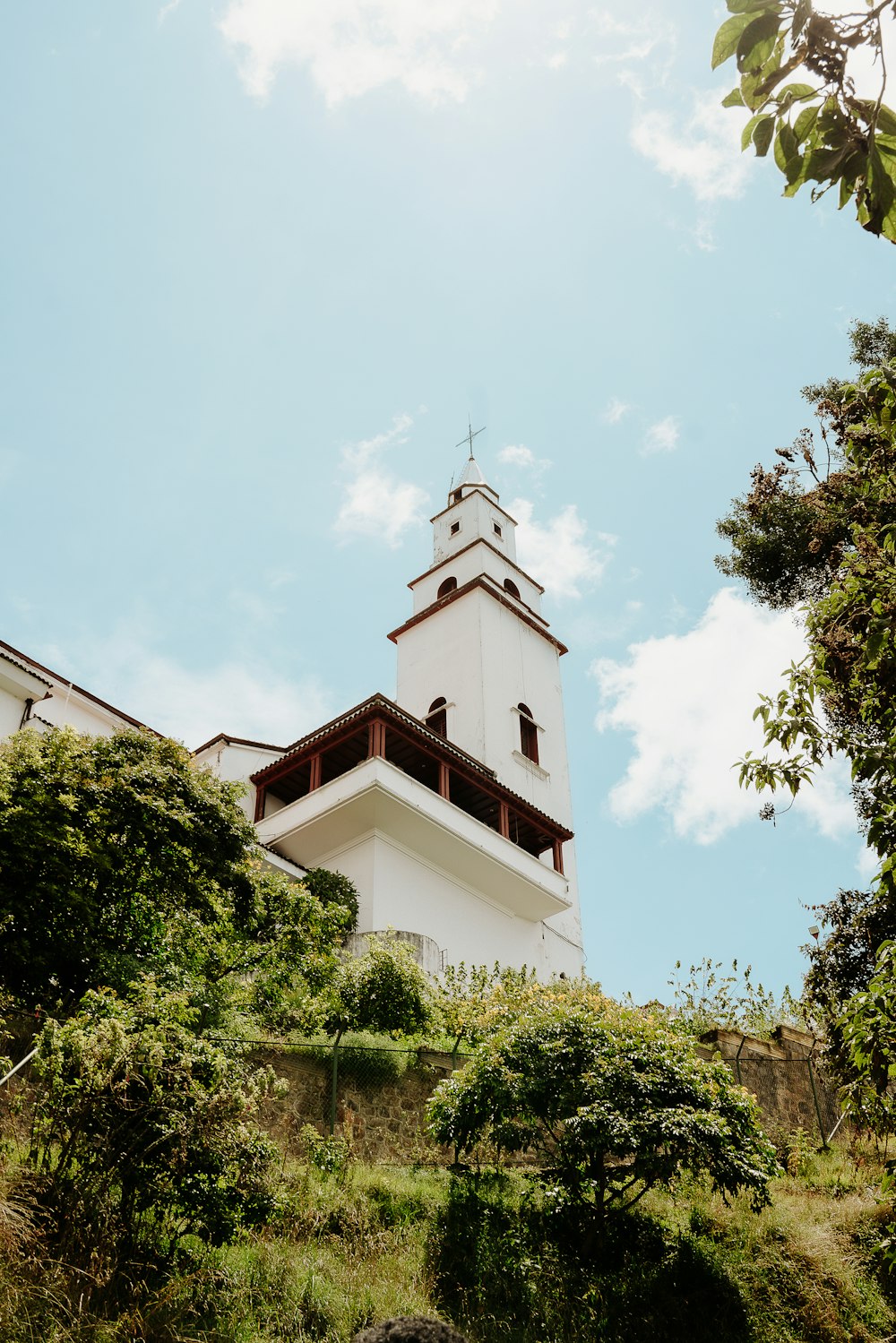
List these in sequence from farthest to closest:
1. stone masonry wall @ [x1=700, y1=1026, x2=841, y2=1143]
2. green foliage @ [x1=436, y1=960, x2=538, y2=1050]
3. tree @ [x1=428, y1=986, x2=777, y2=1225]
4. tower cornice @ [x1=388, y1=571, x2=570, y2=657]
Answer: tower cornice @ [x1=388, y1=571, x2=570, y2=657]
stone masonry wall @ [x1=700, y1=1026, x2=841, y2=1143]
green foliage @ [x1=436, y1=960, x2=538, y2=1050]
tree @ [x1=428, y1=986, x2=777, y2=1225]

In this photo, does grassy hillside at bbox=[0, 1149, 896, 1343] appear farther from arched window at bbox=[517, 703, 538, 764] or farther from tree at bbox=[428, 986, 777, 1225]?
arched window at bbox=[517, 703, 538, 764]

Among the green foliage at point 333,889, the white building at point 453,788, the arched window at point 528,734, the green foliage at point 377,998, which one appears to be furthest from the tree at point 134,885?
the arched window at point 528,734

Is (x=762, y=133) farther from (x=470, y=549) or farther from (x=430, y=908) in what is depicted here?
(x=470, y=549)

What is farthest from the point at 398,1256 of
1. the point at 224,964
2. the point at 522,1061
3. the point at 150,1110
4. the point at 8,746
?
the point at 8,746

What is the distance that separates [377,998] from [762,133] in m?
13.4

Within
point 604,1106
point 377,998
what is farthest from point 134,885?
point 604,1106

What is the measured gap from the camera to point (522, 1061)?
10.4 meters

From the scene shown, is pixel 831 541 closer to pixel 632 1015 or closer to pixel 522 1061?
pixel 632 1015

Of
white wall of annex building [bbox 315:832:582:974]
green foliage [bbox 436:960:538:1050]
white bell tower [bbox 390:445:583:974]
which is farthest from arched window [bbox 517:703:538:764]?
green foliage [bbox 436:960:538:1050]

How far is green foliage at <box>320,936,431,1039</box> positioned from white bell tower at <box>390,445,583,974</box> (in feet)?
31.2

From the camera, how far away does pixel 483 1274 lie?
30.2ft

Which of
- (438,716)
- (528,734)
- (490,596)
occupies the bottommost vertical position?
(528,734)

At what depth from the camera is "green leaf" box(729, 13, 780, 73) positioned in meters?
2.47

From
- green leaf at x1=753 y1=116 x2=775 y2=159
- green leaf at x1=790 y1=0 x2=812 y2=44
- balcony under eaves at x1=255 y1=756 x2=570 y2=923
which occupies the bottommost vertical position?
green leaf at x1=753 y1=116 x2=775 y2=159
